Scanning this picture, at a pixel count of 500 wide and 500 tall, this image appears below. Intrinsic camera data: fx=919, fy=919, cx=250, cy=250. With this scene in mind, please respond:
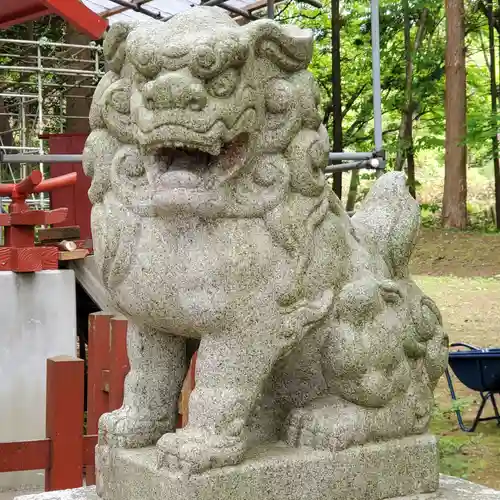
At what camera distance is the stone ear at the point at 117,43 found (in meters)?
2.59

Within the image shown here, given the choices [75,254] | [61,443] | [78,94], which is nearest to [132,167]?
[61,443]

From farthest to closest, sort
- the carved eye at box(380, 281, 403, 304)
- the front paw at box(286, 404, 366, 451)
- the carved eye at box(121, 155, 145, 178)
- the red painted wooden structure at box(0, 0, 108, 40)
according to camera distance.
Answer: the red painted wooden structure at box(0, 0, 108, 40) < the carved eye at box(380, 281, 403, 304) < the front paw at box(286, 404, 366, 451) < the carved eye at box(121, 155, 145, 178)

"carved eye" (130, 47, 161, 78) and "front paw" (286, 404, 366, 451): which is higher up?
"carved eye" (130, 47, 161, 78)

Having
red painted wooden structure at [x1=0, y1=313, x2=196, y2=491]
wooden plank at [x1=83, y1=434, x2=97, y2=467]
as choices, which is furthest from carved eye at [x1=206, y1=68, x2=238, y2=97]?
wooden plank at [x1=83, y1=434, x2=97, y2=467]

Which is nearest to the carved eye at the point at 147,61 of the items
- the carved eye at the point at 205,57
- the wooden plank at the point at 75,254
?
the carved eye at the point at 205,57

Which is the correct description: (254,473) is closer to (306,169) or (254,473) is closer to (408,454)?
(408,454)

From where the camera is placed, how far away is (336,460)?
2674 mm

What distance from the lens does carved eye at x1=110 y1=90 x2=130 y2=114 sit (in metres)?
2.57

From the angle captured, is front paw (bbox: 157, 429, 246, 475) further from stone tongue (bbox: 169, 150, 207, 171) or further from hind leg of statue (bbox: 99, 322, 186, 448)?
stone tongue (bbox: 169, 150, 207, 171)

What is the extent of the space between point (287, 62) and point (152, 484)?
123 centimetres

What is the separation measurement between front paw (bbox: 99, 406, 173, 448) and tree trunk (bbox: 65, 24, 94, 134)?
7.67 meters

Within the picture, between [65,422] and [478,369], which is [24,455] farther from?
[478,369]

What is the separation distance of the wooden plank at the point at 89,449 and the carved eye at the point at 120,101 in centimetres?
169

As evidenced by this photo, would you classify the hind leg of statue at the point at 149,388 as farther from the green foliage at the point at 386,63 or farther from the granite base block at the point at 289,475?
the green foliage at the point at 386,63
